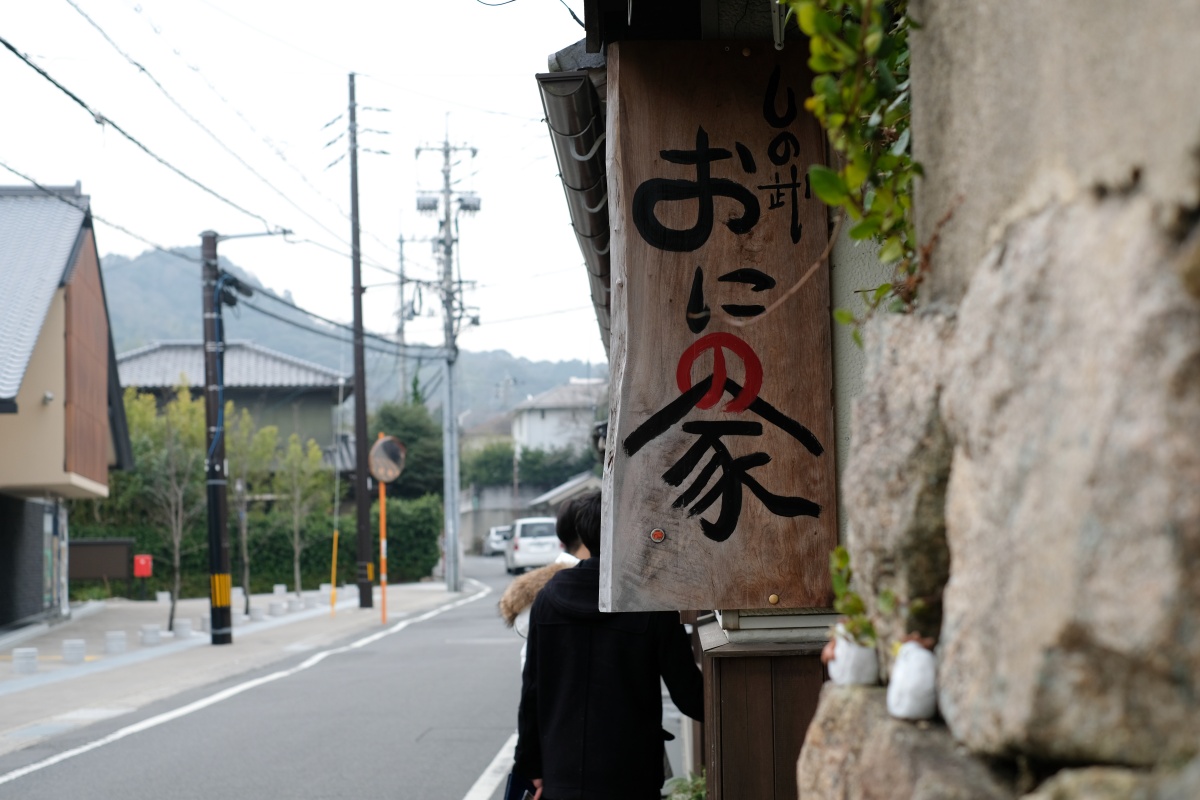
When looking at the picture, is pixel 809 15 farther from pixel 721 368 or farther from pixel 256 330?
pixel 256 330

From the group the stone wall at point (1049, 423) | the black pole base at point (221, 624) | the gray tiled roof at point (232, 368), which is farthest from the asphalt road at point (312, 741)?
the gray tiled roof at point (232, 368)

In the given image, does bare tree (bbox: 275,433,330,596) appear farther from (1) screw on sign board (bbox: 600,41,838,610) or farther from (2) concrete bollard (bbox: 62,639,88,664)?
(1) screw on sign board (bbox: 600,41,838,610)

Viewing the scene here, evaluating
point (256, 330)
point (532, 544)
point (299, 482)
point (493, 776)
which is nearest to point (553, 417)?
point (532, 544)

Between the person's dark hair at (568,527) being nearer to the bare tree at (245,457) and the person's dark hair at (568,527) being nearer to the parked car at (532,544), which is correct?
the bare tree at (245,457)

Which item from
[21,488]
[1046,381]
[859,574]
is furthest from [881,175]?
[21,488]

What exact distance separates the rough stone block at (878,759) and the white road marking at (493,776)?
219 inches

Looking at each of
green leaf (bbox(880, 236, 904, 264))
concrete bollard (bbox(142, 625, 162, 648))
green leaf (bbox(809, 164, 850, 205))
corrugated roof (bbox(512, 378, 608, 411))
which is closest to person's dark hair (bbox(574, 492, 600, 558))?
green leaf (bbox(880, 236, 904, 264))

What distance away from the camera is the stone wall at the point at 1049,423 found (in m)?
1.24

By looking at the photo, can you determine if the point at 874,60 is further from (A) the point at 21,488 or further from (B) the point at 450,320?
(B) the point at 450,320

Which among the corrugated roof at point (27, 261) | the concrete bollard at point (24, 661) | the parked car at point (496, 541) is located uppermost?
the corrugated roof at point (27, 261)

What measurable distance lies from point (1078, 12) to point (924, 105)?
0.53 meters

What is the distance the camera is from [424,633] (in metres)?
20.5

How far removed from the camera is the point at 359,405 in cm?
2975

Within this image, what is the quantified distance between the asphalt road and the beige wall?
23.0ft
